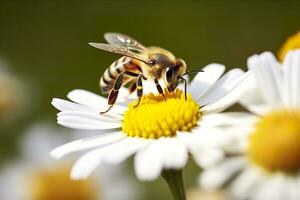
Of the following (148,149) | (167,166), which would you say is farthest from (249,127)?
(148,149)

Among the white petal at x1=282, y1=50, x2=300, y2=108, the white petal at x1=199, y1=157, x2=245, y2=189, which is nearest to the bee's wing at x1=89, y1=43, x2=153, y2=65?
the white petal at x1=282, y1=50, x2=300, y2=108

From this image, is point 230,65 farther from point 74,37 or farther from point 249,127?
point 249,127

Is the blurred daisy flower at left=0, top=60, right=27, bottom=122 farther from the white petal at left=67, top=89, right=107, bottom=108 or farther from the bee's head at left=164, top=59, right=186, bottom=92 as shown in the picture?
the bee's head at left=164, top=59, right=186, bottom=92

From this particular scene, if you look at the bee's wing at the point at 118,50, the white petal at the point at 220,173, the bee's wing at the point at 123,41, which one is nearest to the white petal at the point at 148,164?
the white petal at the point at 220,173

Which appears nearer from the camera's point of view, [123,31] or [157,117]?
[157,117]

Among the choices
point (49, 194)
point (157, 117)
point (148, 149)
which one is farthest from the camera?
point (49, 194)

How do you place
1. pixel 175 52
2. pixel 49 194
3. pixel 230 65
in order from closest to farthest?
pixel 49 194 → pixel 230 65 → pixel 175 52

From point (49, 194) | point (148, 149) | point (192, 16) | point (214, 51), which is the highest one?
point (192, 16)

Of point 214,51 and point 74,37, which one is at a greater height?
point 74,37
